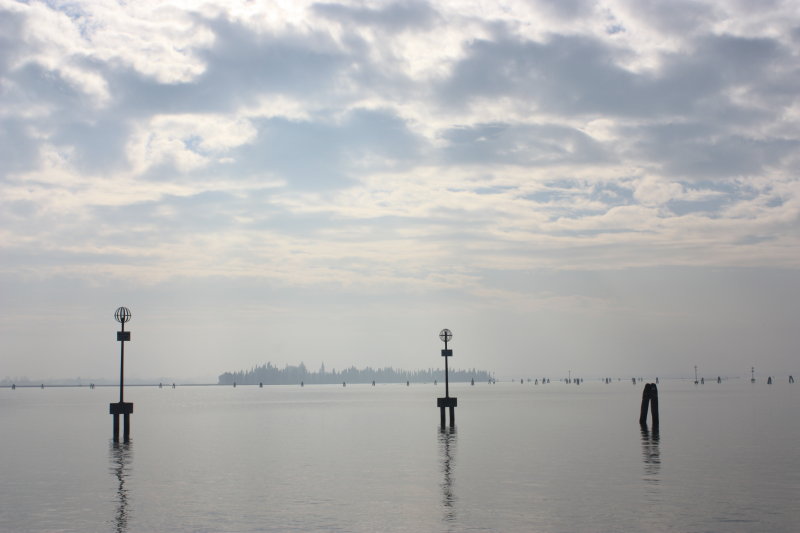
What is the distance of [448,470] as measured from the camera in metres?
39.1

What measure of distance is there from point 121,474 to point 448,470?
16085 millimetres

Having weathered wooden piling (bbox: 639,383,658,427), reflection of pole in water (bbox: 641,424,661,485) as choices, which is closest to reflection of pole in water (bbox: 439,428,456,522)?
reflection of pole in water (bbox: 641,424,661,485)

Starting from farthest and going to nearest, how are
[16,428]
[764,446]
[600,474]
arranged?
[16,428], [764,446], [600,474]

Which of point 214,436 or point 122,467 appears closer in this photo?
point 122,467

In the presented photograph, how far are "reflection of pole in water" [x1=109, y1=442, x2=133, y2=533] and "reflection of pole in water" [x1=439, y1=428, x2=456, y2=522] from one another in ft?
34.8

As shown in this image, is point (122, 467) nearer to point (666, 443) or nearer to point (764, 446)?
point (666, 443)

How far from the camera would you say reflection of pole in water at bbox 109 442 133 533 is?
86.6ft

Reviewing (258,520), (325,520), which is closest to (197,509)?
(258,520)

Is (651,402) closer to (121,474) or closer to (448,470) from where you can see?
(448,470)

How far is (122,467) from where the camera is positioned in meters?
42.6

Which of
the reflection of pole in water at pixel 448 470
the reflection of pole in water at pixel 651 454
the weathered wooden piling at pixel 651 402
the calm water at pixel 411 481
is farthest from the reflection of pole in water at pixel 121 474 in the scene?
the weathered wooden piling at pixel 651 402

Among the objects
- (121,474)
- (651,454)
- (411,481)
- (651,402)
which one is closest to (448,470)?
(411,481)

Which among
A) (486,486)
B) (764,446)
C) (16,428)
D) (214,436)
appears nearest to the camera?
(486,486)

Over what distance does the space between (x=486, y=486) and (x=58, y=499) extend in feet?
56.2
